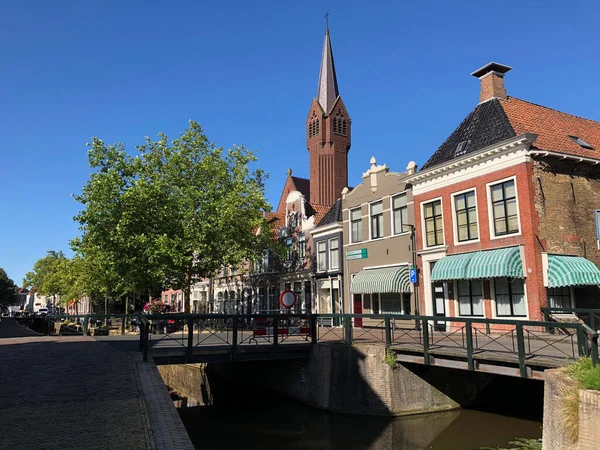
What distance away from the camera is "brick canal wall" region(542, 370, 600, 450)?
24.4ft

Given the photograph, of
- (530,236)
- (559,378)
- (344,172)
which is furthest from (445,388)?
(344,172)

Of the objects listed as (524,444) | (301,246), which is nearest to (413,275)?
(524,444)

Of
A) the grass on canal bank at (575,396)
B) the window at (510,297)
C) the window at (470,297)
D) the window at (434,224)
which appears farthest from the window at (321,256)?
the grass on canal bank at (575,396)

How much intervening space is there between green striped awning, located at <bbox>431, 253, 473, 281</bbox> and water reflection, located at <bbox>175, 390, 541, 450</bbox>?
5.58 meters

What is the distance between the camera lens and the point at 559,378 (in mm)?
8539

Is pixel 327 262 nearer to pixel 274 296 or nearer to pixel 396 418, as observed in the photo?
pixel 274 296

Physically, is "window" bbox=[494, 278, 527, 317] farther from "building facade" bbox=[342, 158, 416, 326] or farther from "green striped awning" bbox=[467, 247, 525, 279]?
"building facade" bbox=[342, 158, 416, 326]

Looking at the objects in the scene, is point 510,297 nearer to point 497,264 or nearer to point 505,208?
point 497,264

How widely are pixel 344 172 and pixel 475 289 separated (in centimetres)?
2978

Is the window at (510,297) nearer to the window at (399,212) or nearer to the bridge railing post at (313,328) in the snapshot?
the window at (399,212)

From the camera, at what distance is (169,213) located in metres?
26.8

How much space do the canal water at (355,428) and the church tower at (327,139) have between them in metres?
31.5

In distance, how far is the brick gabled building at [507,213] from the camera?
1809cm

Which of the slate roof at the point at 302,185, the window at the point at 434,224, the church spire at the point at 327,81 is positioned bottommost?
the window at the point at 434,224
